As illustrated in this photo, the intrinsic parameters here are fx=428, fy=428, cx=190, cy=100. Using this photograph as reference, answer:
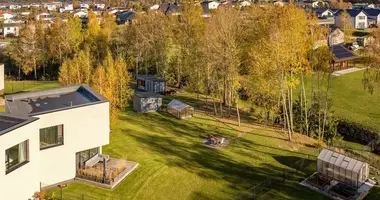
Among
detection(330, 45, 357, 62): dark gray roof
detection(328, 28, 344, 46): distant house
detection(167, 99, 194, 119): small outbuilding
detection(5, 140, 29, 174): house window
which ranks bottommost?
detection(167, 99, 194, 119): small outbuilding

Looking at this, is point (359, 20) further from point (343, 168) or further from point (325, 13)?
point (343, 168)

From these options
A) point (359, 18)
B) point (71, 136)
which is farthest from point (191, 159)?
point (359, 18)

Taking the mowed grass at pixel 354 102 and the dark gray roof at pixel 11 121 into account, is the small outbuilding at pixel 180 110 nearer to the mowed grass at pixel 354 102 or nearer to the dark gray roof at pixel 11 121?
the mowed grass at pixel 354 102

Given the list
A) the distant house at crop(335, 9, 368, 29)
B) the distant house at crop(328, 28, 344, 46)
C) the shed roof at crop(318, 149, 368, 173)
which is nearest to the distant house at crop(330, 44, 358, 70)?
the distant house at crop(328, 28, 344, 46)

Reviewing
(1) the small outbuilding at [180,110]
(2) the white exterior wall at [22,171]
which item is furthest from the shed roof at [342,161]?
(2) the white exterior wall at [22,171]

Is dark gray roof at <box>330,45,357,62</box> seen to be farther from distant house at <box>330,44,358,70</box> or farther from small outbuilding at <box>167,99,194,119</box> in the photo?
small outbuilding at <box>167,99,194,119</box>

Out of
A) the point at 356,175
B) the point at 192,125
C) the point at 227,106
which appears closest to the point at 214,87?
the point at 227,106

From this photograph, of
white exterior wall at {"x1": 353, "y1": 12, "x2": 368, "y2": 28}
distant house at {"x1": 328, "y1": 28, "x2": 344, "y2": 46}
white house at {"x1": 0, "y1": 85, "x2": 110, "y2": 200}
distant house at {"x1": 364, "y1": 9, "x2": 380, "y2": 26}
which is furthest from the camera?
distant house at {"x1": 364, "y1": 9, "x2": 380, "y2": 26}

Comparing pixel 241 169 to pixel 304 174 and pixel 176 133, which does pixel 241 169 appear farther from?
pixel 176 133
